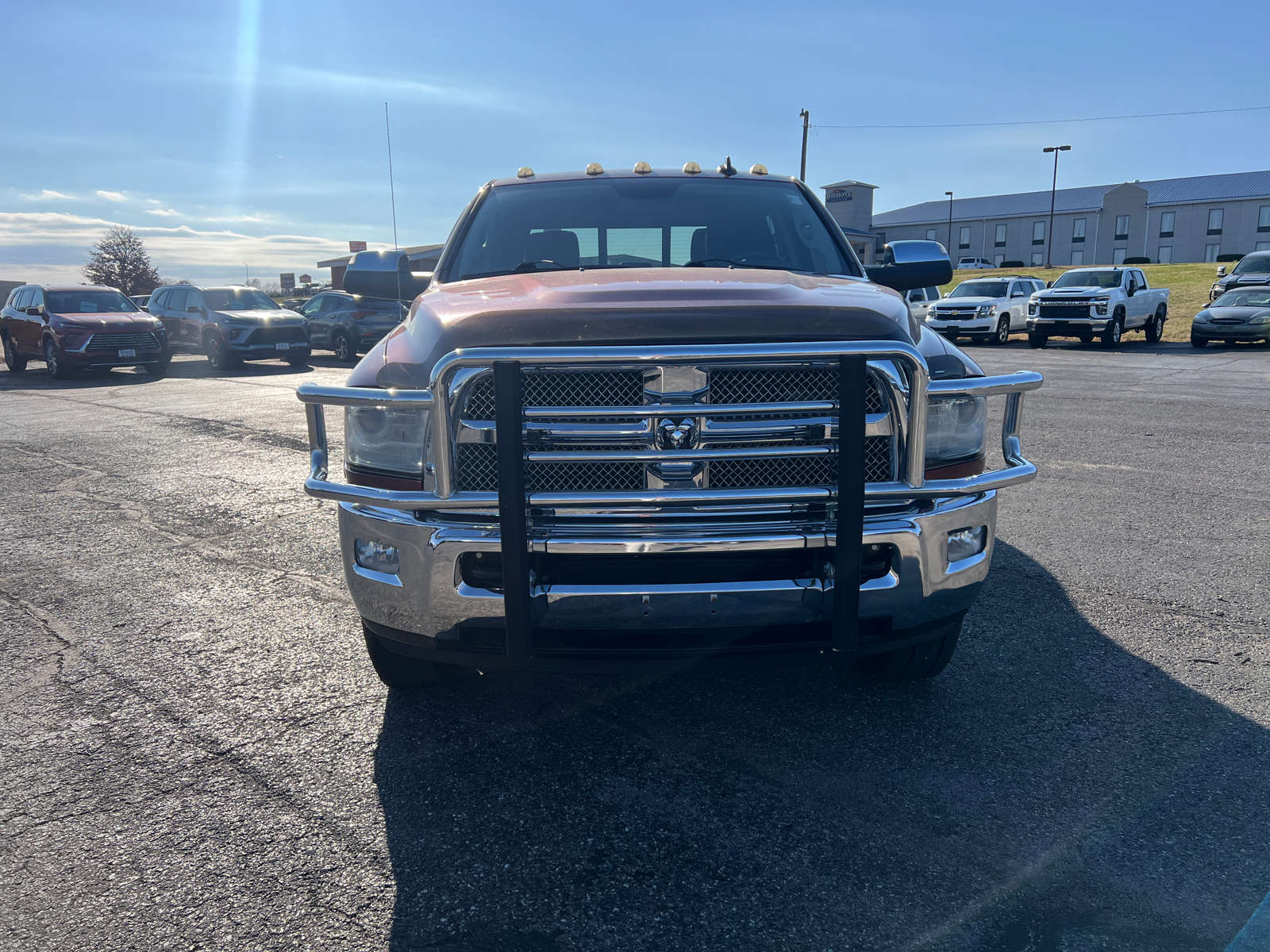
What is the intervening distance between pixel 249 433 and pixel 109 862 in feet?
26.3

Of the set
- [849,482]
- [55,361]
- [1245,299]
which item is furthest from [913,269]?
[1245,299]

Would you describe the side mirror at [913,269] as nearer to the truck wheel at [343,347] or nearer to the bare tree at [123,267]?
the truck wheel at [343,347]

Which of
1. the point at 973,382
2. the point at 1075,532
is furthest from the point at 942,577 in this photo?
the point at 1075,532

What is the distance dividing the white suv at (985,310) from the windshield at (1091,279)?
169 cm

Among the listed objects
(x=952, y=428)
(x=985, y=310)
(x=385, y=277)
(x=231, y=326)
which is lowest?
(x=231, y=326)

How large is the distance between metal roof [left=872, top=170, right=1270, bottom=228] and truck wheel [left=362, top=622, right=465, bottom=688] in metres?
86.8

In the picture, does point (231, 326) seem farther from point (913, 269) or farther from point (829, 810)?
point (829, 810)

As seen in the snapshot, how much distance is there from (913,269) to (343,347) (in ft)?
58.7

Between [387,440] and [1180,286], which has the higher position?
[1180,286]

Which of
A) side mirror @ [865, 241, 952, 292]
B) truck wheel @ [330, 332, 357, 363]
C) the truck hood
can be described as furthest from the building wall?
the truck hood

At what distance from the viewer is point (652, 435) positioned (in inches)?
97.0

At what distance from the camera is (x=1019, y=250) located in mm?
81188

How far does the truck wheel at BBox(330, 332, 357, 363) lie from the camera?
20094mm

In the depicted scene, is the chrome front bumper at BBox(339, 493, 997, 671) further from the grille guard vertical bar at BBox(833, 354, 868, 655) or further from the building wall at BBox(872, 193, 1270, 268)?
the building wall at BBox(872, 193, 1270, 268)
